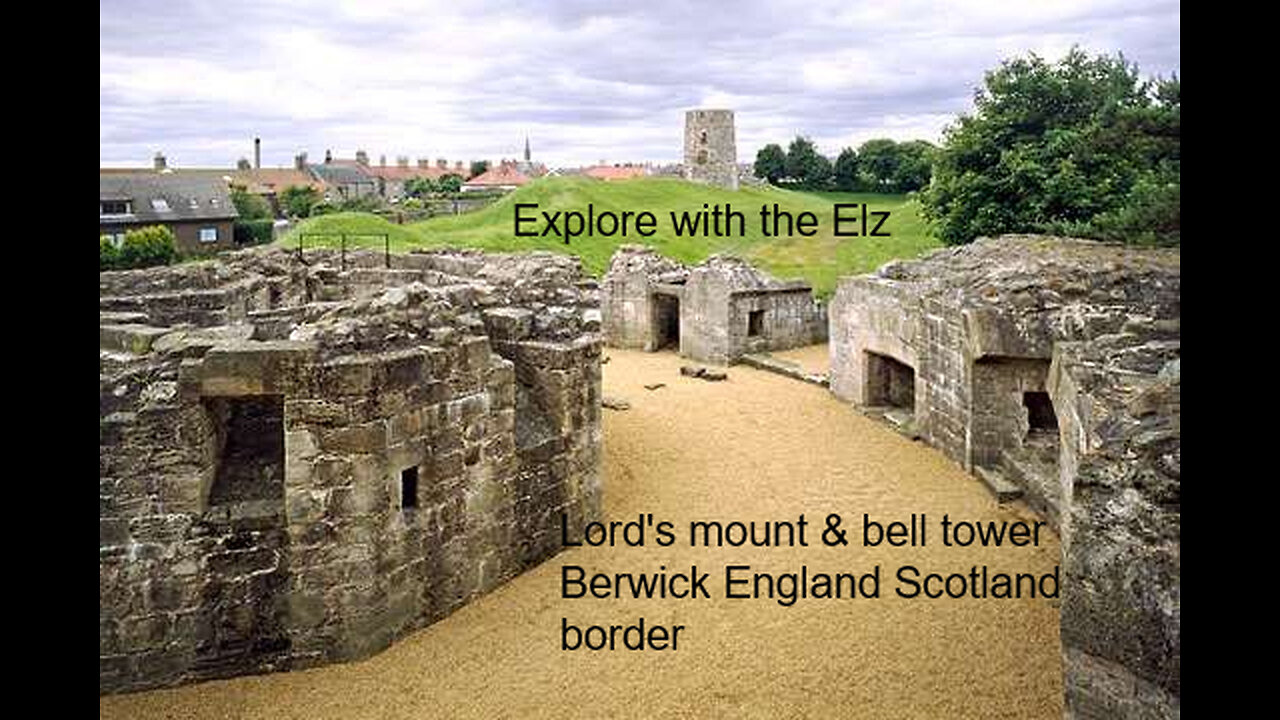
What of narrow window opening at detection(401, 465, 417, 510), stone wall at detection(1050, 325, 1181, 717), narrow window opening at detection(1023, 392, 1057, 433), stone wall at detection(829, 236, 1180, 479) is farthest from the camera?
narrow window opening at detection(1023, 392, 1057, 433)

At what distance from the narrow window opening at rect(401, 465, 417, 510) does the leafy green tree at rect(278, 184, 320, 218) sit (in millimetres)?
50604

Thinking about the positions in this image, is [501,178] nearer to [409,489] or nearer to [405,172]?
[405,172]

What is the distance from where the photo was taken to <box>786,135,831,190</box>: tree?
66.6 metres

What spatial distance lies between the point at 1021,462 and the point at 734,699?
22.9ft

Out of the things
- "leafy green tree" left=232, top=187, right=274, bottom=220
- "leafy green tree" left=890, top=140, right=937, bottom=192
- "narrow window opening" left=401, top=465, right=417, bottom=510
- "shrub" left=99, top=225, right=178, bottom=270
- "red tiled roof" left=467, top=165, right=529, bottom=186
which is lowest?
"narrow window opening" left=401, top=465, right=417, bottom=510

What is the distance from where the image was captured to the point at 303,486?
30.9ft

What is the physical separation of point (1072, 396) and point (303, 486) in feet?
23.6

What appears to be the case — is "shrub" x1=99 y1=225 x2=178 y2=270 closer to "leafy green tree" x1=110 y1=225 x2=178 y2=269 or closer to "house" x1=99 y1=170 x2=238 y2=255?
"leafy green tree" x1=110 y1=225 x2=178 y2=269

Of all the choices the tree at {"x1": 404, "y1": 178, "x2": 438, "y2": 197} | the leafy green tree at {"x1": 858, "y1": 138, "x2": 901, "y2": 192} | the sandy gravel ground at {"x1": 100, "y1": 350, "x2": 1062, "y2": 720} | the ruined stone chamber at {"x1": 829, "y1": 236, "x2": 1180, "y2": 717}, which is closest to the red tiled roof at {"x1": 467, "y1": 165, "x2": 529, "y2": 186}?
the tree at {"x1": 404, "y1": 178, "x2": 438, "y2": 197}

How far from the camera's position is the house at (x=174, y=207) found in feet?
143

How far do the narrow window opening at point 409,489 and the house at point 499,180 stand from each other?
198 feet

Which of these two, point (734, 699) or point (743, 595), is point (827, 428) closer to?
point (743, 595)

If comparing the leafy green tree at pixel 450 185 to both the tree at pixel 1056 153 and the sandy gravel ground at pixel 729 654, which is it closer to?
the tree at pixel 1056 153
